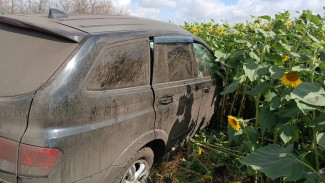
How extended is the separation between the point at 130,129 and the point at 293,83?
1.29m

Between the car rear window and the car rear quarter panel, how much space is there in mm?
78

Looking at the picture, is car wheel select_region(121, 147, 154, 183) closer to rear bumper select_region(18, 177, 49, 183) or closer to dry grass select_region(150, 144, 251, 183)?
dry grass select_region(150, 144, 251, 183)

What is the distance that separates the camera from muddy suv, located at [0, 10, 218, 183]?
1.71 metres

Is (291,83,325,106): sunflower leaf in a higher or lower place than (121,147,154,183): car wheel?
higher

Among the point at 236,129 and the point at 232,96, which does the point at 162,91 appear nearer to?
the point at 236,129

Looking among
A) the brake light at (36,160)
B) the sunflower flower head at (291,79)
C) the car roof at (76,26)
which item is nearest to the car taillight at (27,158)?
the brake light at (36,160)

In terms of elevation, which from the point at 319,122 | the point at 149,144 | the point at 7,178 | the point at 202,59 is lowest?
the point at 149,144

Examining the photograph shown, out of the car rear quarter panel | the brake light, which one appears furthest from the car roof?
the brake light

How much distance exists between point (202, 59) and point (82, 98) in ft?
6.39

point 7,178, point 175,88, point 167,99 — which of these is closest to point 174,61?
point 175,88

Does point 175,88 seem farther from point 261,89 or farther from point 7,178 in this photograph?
point 7,178

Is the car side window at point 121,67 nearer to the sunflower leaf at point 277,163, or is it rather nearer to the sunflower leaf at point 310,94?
the sunflower leaf at point 277,163

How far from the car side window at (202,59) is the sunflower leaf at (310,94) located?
67.2 inches

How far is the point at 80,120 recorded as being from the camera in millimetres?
1859
